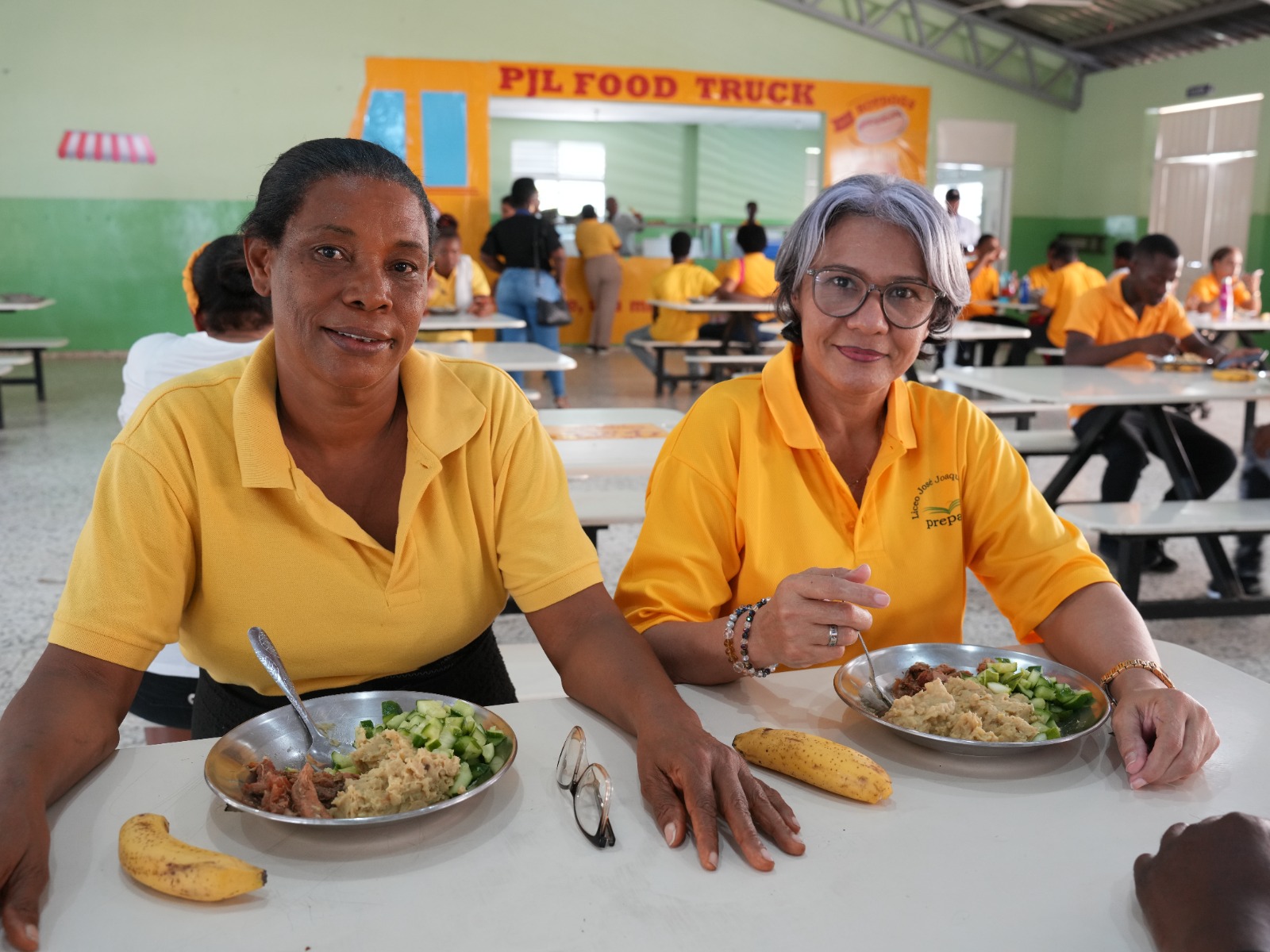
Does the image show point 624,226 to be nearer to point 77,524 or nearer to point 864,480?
point 77,524

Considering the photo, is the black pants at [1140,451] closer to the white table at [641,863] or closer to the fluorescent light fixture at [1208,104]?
the white table at [641,863]

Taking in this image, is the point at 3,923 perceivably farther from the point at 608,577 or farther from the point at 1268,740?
the point at 608,577

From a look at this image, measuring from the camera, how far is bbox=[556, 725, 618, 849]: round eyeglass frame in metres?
0.98

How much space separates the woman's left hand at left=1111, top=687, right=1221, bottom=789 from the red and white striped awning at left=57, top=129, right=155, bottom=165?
1098 centimetres

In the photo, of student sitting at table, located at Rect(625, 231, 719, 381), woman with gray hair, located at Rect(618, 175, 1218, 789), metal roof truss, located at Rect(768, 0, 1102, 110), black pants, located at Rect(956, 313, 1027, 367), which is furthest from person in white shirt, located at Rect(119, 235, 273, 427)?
metal roof truss, located at Rect(768, 0, 1102, 110)

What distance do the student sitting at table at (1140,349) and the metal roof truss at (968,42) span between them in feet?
26.1

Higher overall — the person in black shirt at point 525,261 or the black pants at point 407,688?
the person in black shirt at point 525,261

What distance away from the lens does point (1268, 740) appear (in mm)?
1203

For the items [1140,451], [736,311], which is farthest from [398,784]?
[736,311]

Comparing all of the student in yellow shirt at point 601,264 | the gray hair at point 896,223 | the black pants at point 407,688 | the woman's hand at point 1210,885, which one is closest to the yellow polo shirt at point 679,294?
the student in yellow shirt at point 601,264

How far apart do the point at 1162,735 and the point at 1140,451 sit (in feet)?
11.4

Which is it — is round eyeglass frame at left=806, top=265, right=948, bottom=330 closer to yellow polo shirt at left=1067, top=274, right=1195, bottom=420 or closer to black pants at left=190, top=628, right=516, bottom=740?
black pants at left=190, top=628, right=516, bottom=740

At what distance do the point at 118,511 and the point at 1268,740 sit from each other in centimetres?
137

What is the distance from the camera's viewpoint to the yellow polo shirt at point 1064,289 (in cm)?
821
